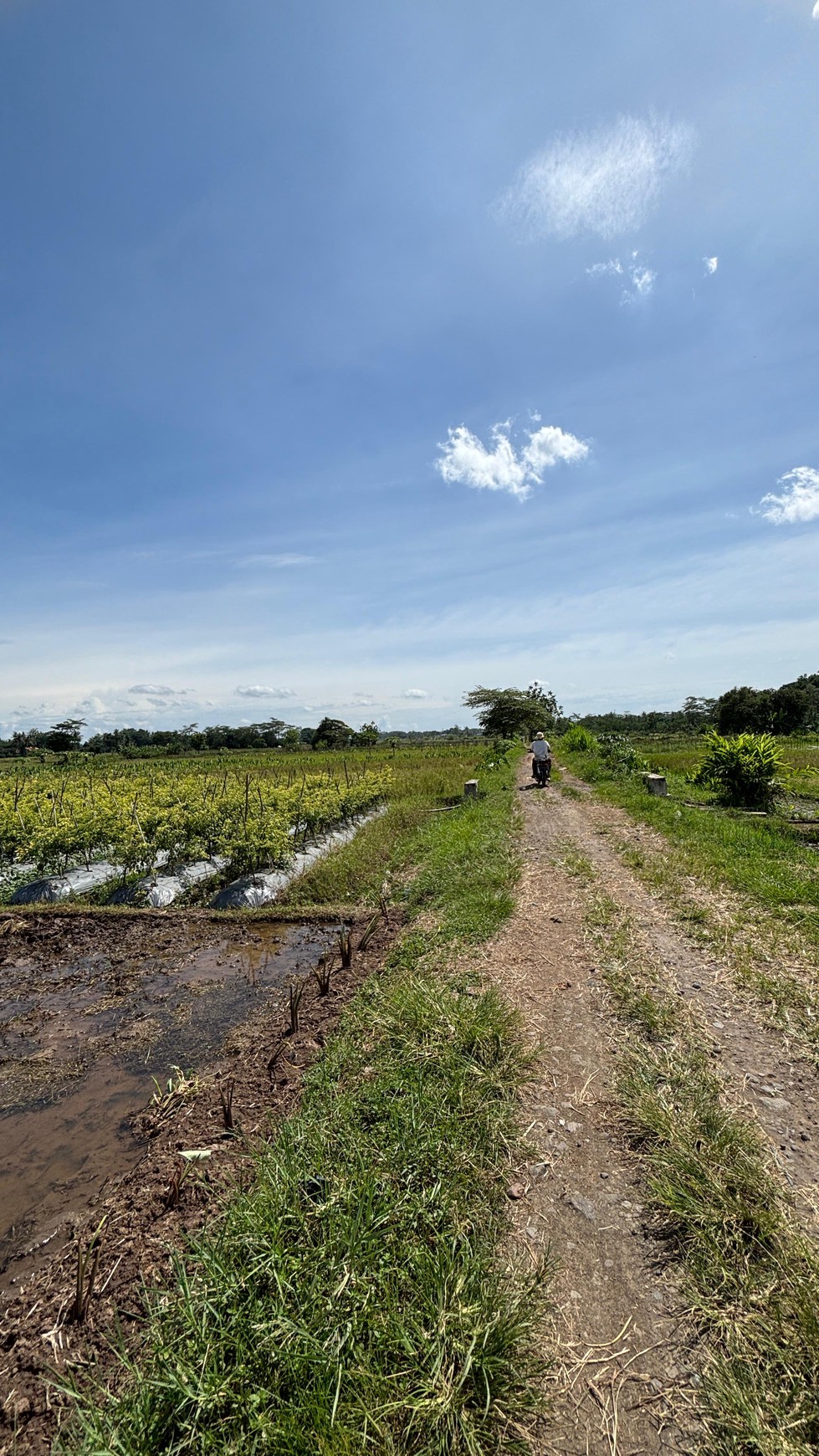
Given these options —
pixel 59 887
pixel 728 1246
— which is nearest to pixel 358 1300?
pixel 728 1246

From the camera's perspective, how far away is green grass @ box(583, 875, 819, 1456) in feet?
5.93

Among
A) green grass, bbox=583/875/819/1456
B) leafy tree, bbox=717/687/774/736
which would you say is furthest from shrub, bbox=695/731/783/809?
leafy tree, bbox=717/687/774/736

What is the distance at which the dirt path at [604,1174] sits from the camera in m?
1.93

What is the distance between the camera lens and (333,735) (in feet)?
223

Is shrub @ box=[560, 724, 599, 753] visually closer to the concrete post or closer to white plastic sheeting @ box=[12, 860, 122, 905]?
the concrete post

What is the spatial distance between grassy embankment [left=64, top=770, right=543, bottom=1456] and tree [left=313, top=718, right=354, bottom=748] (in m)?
61.2

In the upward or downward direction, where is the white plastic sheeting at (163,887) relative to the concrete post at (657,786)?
downward

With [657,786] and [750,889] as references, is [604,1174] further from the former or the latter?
[657,786]

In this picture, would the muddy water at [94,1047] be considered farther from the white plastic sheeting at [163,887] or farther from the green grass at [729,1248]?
the green grass at [729,1248]

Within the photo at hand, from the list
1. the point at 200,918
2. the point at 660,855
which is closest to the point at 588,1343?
the point at 660,855

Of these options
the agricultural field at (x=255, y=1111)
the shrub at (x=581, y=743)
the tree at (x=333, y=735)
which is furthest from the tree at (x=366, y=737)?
the agricultural field at (x=255, y=1111)

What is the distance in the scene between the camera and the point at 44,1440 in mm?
2098

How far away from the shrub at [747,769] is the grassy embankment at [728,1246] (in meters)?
9.97

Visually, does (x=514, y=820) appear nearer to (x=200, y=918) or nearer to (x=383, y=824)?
(x=383, y=824)
